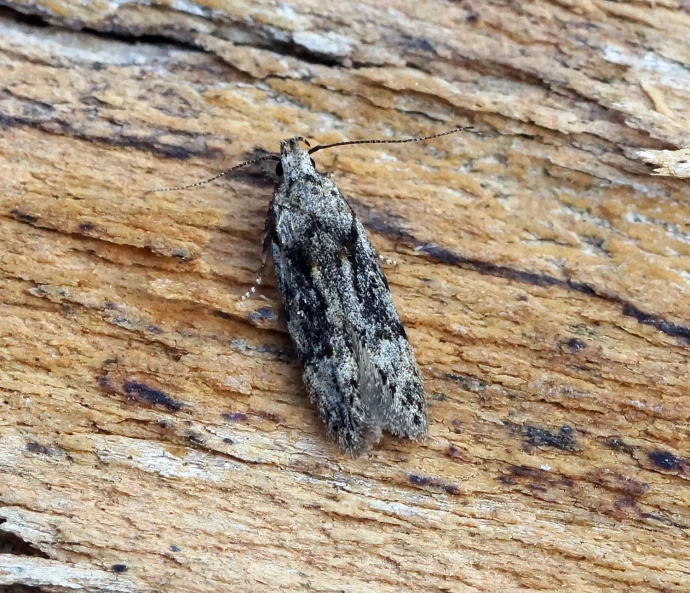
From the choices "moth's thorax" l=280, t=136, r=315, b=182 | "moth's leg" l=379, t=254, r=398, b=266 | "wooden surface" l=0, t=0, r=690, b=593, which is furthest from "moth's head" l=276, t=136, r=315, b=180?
"moth's leg" l=379, t=254, r=398, b=266

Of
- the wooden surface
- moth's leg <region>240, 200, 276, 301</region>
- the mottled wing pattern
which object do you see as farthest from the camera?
moth's leg <region>240, 200, 276, 301</region>

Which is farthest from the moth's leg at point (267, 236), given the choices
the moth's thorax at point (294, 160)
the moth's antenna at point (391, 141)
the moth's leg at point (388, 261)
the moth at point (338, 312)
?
the moth's leg at point (388, 261)

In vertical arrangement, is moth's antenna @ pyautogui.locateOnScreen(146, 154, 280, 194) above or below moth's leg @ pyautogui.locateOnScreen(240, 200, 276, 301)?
above

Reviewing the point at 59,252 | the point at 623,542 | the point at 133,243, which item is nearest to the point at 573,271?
the point at 623,542

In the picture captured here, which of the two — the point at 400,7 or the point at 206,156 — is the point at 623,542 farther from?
the point at 400,7

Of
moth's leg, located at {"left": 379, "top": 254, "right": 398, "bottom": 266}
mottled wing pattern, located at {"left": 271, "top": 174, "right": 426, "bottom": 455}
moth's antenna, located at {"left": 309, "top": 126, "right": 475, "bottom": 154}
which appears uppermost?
moth's antenna, located at {"left": 309, "top": 126, "right": 475, "bottom": 154}

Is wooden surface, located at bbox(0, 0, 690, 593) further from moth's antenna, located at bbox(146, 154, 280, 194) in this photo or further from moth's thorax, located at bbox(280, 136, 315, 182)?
moth's thorax, located at bbox(280, 136, 315, 182)

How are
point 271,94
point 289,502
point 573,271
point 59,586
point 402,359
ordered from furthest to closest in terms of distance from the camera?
point 271,94
point 573,271
point 402,359
point 289,502
point 59,586
